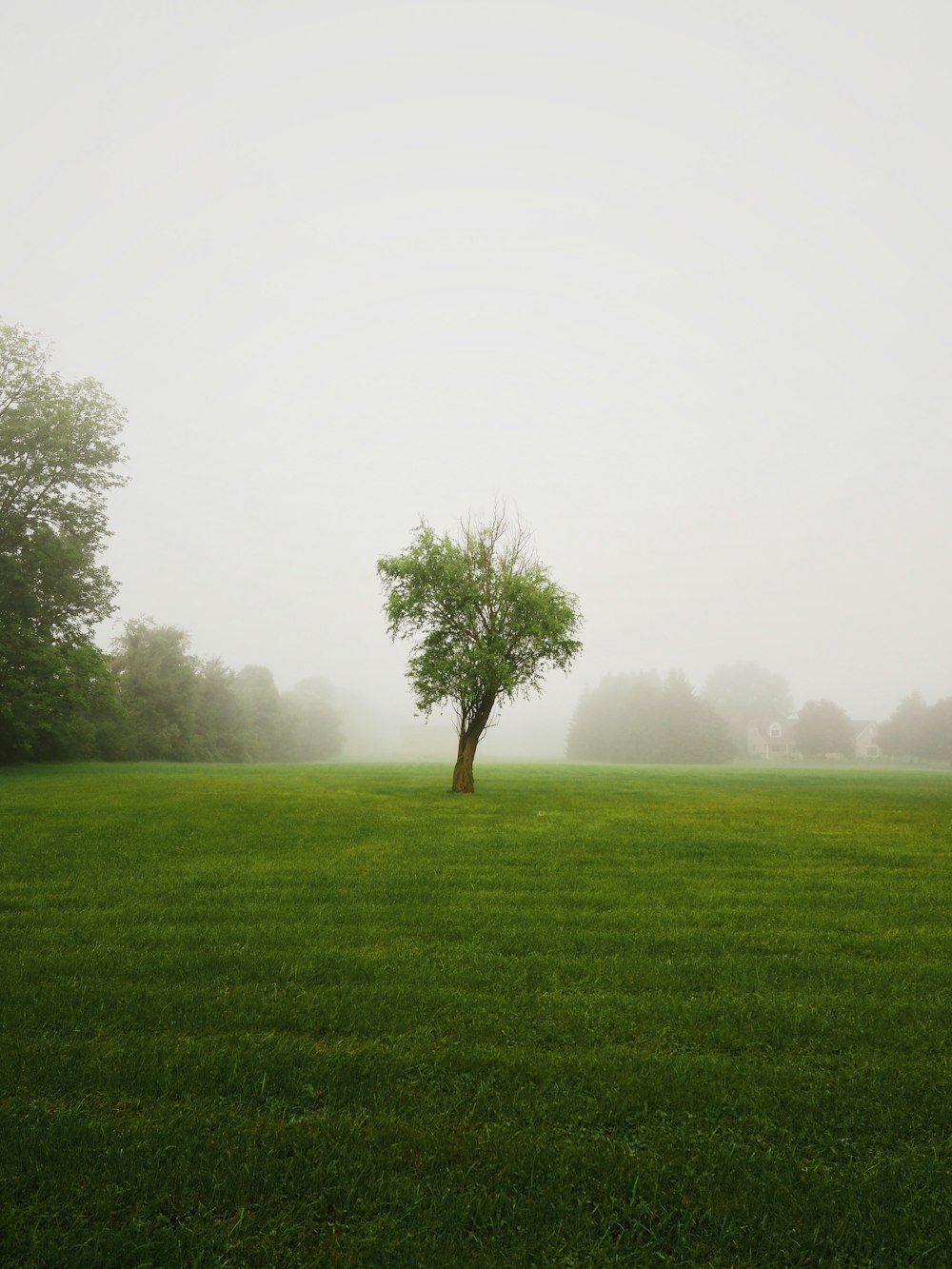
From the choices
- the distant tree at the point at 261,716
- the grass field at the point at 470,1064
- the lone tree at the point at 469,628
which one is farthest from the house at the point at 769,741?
the grass field at the point at 470,1064

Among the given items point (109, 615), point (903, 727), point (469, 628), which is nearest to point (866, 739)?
point (903, 727)

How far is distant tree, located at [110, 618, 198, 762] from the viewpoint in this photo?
53.4 m

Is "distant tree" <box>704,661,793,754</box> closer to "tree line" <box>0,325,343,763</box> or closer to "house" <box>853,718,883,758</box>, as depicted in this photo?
"house" <box>853,718,883,758</box>

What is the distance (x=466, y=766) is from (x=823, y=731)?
102 metres

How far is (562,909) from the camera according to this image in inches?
387

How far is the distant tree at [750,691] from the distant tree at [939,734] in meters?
38.2

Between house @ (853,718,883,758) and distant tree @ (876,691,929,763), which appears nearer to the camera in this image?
distant tree @ (876,691,929,763)

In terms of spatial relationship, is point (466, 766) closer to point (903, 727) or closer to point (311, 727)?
point (311, 727)

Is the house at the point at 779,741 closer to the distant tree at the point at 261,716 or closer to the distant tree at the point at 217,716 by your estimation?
Answer: the distant tree at the point at 261,716

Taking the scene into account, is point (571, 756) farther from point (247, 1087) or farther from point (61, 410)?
point (247, 1087)

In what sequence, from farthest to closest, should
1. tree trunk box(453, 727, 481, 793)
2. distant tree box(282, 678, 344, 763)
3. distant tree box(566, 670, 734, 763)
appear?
distant tree box(566, 670, 734, 763)
distant tree box(282, 678, 344, 763)
tree trunk box(453, 727, 481, 793)

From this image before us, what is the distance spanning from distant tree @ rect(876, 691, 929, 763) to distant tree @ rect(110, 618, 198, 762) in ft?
368

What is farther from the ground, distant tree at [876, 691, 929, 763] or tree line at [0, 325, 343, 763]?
tree line at [0, 325, 343, 763]

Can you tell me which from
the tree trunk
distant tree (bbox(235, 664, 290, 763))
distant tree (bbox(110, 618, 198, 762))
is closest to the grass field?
the tree trunk
